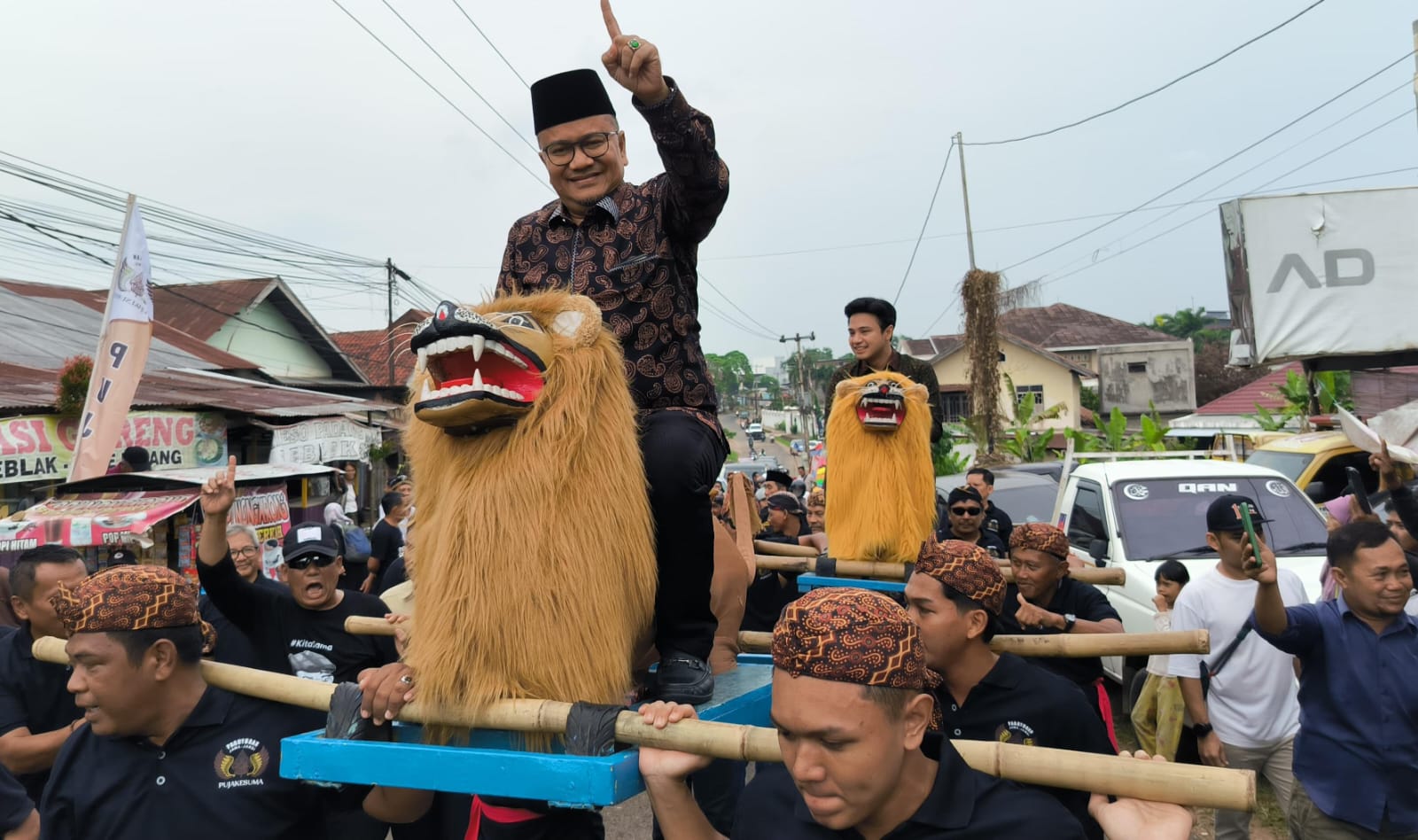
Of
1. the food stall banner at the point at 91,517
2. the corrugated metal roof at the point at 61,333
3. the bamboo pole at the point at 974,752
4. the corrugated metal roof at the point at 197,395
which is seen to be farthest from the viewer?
the corrugated metal roof at the point at 61,333

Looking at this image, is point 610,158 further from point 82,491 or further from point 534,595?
point 82,491

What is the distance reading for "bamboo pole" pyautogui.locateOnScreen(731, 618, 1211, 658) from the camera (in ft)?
9.16

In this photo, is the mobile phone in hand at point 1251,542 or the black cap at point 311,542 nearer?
the mobile phone in hand at point 1251,542

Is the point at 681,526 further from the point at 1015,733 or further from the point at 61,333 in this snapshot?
the point at 61,333

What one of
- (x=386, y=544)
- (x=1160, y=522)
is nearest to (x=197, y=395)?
(x=386, y=544)

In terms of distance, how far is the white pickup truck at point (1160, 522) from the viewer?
6.44m

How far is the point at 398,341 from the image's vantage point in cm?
298

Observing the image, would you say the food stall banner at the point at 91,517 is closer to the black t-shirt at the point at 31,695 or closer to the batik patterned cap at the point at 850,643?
the black t-shirt at the point at 31,695

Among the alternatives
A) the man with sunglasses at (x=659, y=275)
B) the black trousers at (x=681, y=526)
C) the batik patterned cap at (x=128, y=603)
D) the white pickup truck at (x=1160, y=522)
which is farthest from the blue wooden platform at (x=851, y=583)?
the batik patterned cap at (x=128, y=603)

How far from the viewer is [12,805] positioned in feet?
9.29

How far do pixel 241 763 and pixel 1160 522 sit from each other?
6.19 m

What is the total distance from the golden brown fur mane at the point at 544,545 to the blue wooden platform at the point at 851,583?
7.21 feet

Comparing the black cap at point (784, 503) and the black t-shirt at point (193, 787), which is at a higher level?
the black cap at point (784, 503)

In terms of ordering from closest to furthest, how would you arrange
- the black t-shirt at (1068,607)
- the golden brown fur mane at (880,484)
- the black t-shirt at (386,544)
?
the black t-shirt at (1068,607) < the golden brown fur mane at (880,484) < the black t-shirt at (386,544)
